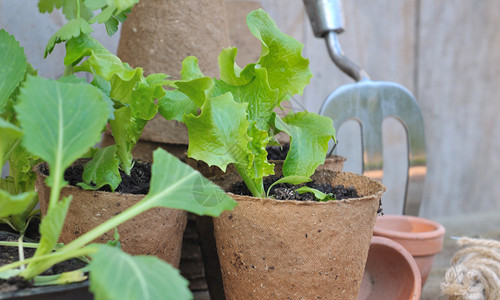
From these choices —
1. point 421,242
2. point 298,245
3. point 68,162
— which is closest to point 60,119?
point 68,162

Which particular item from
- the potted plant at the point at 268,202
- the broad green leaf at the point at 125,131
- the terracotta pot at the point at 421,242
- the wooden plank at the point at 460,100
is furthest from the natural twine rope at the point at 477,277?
the wooden plank at the point at 460,100

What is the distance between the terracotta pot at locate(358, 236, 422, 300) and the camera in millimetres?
577

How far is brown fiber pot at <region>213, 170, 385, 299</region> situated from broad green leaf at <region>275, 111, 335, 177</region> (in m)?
0.08

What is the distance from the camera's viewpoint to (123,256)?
0.98 ft

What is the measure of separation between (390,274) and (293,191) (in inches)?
8.2

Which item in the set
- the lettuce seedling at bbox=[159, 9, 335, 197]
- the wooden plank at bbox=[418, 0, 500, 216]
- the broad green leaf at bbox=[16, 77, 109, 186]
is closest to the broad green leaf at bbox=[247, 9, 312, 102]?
the lettuce seedling at bbox=[159, 9, 335, 197]

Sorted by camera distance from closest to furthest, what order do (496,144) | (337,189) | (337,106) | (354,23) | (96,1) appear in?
1. (96,1)
2. (337,189)
3. (337,106)
4. (354,23)
5. (496,144)

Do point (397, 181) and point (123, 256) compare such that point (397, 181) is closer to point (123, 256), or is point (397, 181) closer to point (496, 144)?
point (496, 144)

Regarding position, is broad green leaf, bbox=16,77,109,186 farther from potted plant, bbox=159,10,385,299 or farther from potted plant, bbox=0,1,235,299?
potted plant, bbox=159,10,385,299

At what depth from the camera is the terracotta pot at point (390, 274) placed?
577 mm

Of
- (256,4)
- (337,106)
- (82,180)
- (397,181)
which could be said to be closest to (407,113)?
(337,106)

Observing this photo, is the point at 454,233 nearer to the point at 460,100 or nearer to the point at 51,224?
the point at 460,100

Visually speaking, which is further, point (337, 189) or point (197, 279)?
point (197, 279)

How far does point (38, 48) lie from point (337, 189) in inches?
20.5
